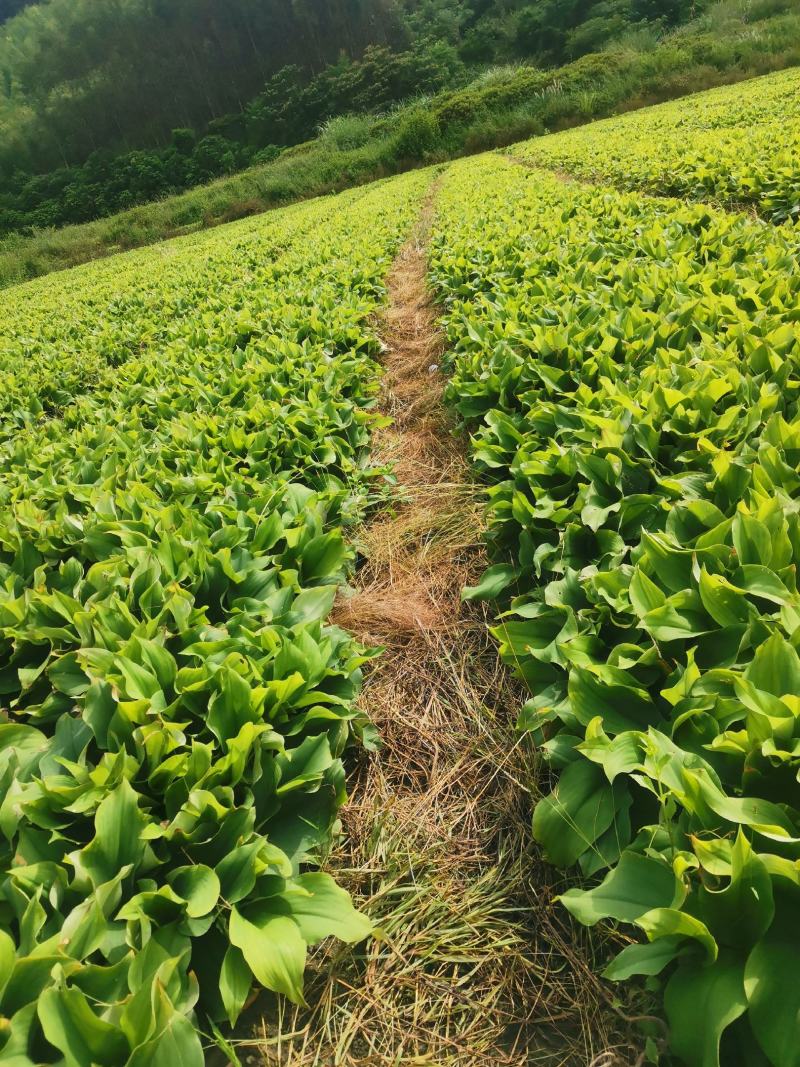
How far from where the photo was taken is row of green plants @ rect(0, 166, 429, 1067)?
3.92 feet

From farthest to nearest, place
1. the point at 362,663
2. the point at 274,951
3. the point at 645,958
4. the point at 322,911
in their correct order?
the point at 362,663, the point at 322,911, the point at 274,951, the point at 645,958

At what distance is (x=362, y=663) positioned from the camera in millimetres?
2318

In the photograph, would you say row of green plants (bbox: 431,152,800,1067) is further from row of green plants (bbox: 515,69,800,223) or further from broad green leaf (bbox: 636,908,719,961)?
row of green plants (bbox: 515,69,800,223)

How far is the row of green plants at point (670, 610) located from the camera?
105cm

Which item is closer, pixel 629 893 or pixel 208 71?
pixel 629 893

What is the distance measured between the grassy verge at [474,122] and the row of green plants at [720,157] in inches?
572

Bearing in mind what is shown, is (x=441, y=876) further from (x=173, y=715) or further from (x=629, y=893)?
(x=173, y=715)

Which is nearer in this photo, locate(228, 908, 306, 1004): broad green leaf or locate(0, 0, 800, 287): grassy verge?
locate(228, 908, 306, 1004): broad green leaf

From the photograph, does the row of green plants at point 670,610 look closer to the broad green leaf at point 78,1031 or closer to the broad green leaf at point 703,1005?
the broad green leaf at point 703,1005

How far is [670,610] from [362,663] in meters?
1.23

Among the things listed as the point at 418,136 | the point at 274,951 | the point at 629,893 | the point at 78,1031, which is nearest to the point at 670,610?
the point at 629,893

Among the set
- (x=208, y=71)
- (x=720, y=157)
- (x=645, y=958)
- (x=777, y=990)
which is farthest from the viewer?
(x=208, y=71)

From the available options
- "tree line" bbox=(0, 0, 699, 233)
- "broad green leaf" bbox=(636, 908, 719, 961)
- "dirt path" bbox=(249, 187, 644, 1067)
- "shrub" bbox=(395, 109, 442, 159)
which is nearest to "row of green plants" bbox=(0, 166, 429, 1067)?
"dirt path" bbox=(249, 187, 644, 1067)

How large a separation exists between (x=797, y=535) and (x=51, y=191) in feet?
191
